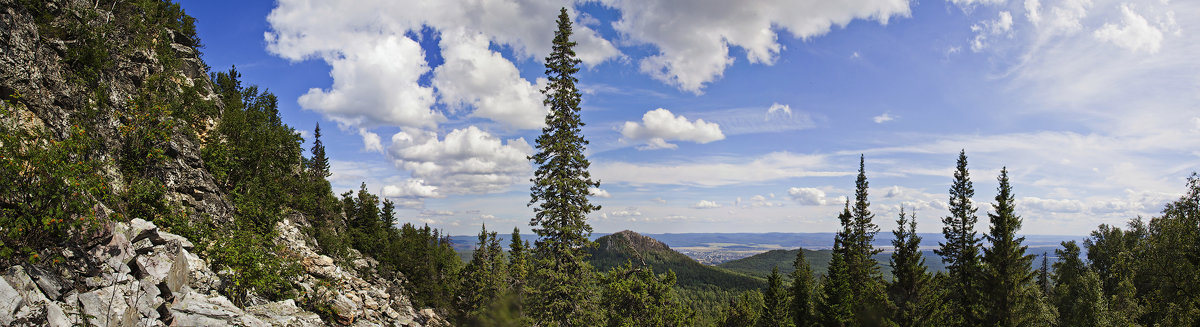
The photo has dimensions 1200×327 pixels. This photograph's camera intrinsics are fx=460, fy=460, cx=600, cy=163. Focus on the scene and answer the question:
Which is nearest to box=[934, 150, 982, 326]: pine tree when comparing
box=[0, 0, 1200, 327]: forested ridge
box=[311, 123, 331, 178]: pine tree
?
box=[0, 0, 1200, 327]: forested ridge

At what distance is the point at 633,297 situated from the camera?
24266mm

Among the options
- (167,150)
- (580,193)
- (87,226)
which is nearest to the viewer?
(87,226)

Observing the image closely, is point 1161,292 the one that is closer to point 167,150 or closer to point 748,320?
point 748,320

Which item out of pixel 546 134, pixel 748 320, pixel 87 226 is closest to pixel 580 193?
pixel 546 134

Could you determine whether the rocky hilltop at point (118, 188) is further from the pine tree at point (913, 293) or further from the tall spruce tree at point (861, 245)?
the tall spruce tree at point (861, 245)

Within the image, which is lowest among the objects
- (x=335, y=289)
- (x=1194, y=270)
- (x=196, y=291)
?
(x=335, y=289)

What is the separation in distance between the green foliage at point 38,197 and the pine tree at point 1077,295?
45.8m

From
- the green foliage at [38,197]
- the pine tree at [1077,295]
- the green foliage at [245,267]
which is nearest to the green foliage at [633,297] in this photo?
the green foliage at [245,267]

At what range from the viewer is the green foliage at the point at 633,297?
78.3ft

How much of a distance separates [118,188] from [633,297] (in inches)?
810

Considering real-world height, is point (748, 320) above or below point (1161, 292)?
below

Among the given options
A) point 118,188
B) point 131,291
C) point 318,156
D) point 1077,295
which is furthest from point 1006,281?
point 318,156

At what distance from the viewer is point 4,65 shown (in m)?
12.5

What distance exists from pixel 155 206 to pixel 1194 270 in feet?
121
